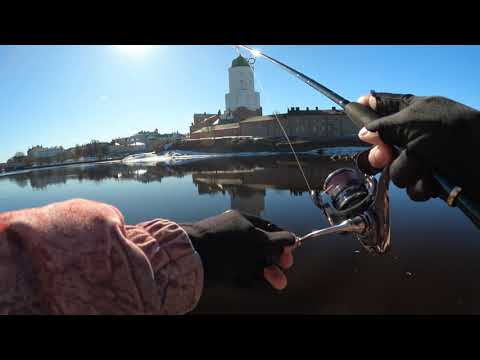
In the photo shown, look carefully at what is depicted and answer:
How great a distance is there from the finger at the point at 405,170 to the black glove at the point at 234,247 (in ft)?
2.63

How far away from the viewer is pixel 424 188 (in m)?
1.58

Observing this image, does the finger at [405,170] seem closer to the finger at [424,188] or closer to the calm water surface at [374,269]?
the finger at [424,188]

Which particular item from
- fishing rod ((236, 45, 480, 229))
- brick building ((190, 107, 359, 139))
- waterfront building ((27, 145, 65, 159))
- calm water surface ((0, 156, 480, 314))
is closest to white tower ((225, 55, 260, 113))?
brick building ((190, 107, 359, 139))

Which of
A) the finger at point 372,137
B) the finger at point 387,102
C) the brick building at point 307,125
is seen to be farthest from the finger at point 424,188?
the brick building at point 307,125

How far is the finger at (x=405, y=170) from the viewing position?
1.55m

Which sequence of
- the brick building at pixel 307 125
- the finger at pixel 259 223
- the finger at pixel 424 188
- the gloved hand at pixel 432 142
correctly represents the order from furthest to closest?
the brick building at pixel 307 125
the finger at pixel 259 223
the finger at pixel 424 188
the gloved hand at pixel 432 142

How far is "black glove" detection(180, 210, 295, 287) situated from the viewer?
1345mm

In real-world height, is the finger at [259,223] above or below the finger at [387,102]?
below

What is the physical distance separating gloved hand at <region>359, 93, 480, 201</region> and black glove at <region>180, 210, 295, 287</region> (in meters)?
0.87

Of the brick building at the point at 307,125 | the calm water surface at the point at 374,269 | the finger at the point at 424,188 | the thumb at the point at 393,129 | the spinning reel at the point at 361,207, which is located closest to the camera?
the thumb at the point at 393,129

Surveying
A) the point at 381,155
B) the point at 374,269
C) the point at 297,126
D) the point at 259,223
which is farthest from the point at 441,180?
the point at 297,126

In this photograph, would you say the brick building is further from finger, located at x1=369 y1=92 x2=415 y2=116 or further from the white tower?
finger, located at x1=369 y1=92 x2=415 y2=116

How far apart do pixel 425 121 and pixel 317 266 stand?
4.22 metres
